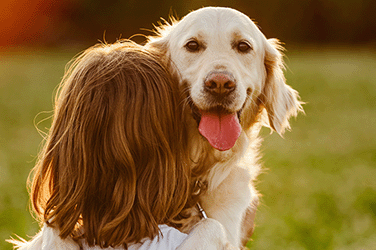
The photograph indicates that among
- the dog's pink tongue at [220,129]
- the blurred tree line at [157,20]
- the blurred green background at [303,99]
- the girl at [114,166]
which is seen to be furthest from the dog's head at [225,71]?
the blurred tree line at [157,20]

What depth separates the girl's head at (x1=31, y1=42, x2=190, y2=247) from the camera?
2.22 metres

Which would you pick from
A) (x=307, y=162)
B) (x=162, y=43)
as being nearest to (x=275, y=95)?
(x=162, y=43)

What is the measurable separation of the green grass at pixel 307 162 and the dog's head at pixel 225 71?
1.83ft

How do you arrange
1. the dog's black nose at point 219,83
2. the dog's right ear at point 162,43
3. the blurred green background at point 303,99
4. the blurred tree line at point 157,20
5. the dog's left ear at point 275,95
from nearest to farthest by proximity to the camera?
the dog's black nose at point 219,83 → the dog's right ear at point 162,43 → the dog's left ear at point 275,95 → the blurred green background at point 303,99 → the blurred tree line at point 157,20

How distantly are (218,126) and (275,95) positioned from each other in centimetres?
72

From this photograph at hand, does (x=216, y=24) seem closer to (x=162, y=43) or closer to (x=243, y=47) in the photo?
(x=243, y=47)

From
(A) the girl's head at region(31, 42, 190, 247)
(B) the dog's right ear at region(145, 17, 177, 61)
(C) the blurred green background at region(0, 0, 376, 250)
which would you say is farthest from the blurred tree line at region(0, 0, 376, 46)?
(A) the girl's head at region(31, 42, 190, 247)

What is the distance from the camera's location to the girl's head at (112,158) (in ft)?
7.28

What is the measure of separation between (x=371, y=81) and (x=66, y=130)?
14591 millimetres

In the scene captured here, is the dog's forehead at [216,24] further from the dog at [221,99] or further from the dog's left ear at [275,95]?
the dog's left ear at [275,95]

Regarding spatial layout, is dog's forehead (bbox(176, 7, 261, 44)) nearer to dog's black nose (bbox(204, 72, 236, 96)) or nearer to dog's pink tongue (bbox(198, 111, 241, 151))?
dog's black nose (bbox(204, 72, 236, 96))

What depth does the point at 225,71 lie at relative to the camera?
2633mm

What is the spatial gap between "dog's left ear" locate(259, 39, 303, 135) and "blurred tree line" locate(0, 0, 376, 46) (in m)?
21.8

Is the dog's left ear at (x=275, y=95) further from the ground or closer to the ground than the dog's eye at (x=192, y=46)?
closer to the ground
